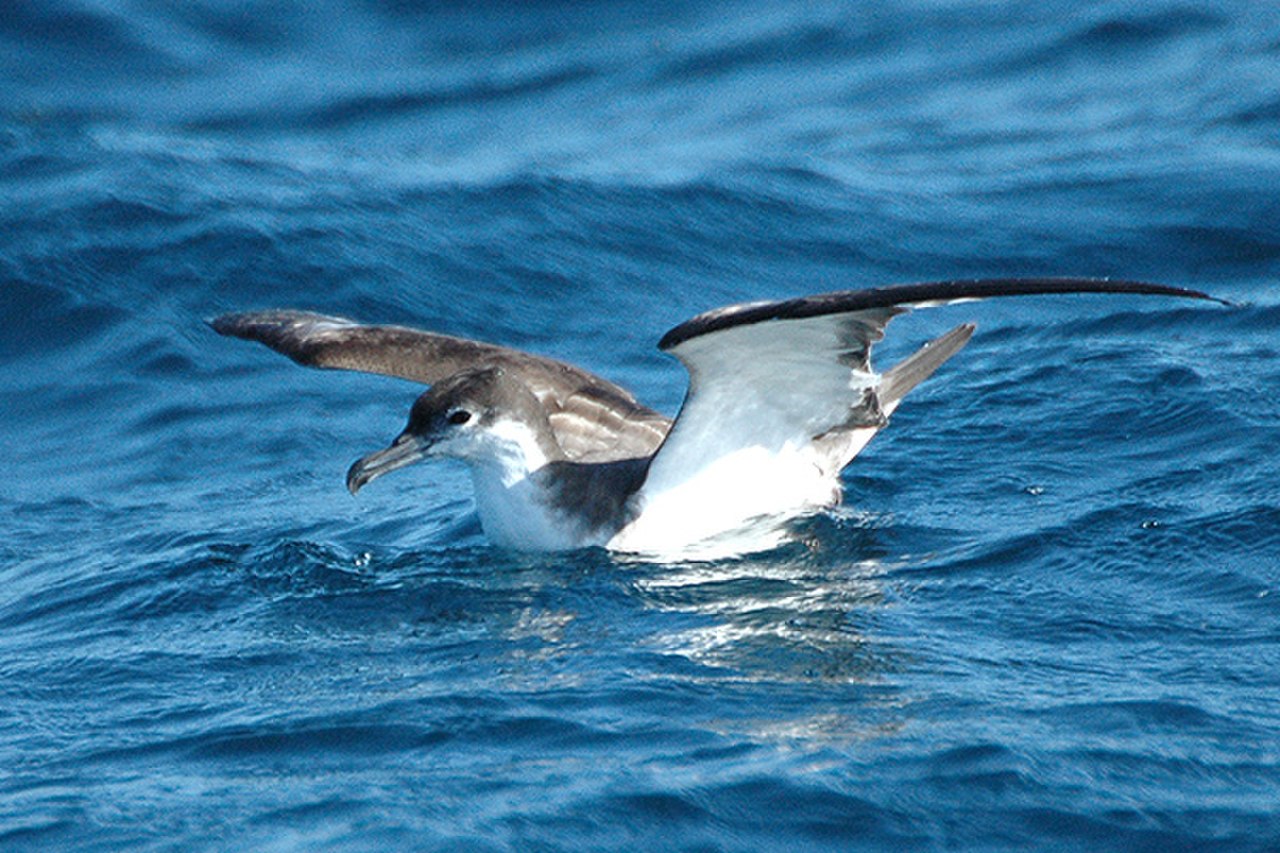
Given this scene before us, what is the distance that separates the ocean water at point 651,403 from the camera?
6.36m

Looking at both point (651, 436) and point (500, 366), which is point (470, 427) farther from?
point (651, 436)

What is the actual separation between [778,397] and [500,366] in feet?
5.22

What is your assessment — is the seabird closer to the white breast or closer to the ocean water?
the white breast

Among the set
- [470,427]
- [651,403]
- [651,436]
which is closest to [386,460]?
[470,427]

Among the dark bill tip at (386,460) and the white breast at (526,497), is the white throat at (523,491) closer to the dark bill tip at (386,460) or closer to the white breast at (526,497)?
the white breast at (526,497)

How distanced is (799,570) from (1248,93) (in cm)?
964

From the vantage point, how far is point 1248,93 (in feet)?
53.6

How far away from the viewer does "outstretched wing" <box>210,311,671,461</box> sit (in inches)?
378

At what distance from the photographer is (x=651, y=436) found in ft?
32.0

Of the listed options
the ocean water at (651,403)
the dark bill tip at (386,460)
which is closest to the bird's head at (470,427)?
the dark bill tip at (386,460)

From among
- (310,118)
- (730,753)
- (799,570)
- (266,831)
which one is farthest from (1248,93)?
(266,831)

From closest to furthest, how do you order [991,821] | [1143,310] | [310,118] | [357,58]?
[991,821]
[1143,310]
[310,118]
[357,58]

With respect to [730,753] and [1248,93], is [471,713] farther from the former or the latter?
[1248,93]

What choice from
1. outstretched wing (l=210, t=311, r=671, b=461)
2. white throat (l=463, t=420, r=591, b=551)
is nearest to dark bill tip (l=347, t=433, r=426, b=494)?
white throat (l=463, t=420, r=591, b=551)
